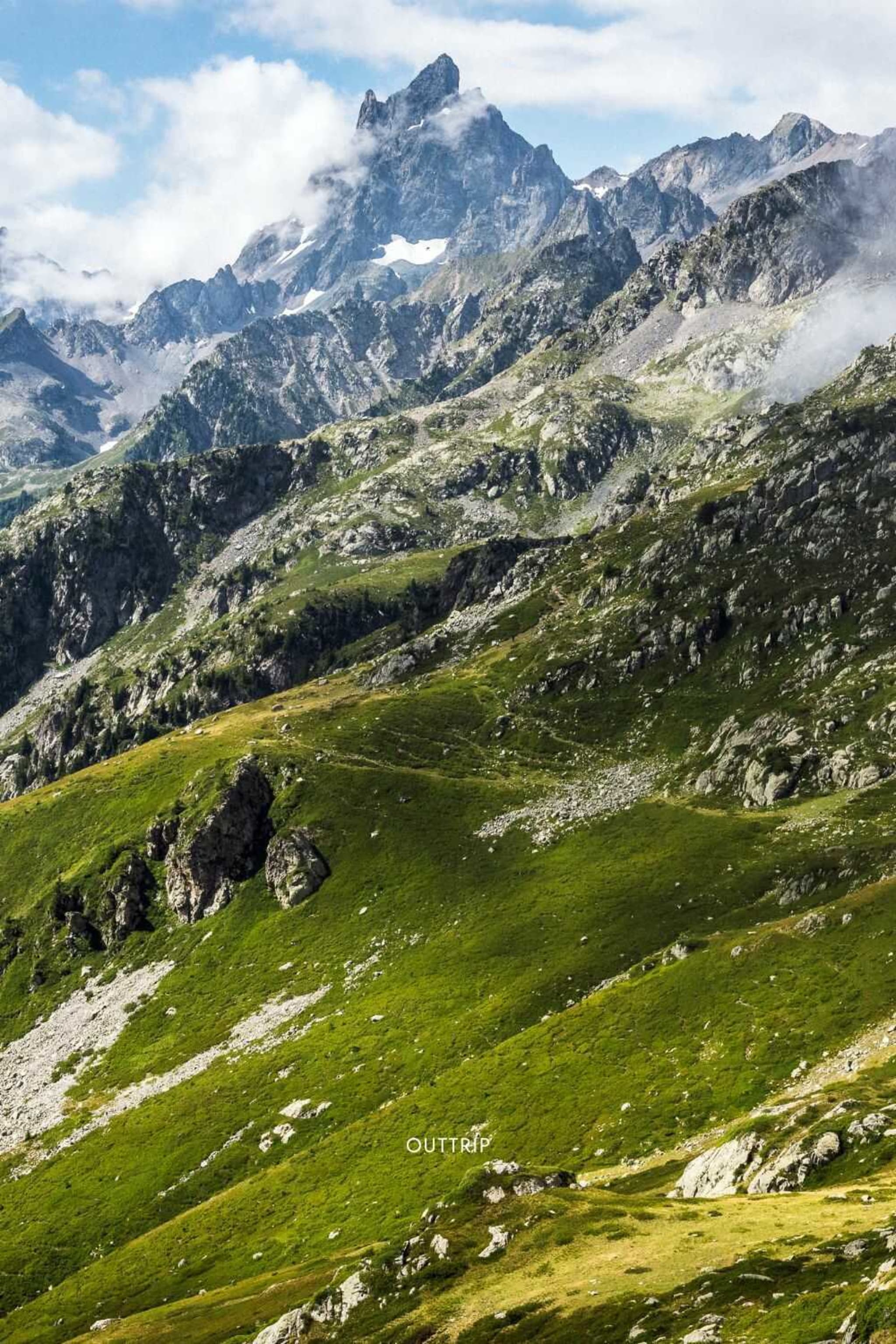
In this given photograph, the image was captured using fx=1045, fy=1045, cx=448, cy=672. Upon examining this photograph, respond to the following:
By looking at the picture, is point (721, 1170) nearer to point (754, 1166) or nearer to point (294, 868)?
point (754, 1166)

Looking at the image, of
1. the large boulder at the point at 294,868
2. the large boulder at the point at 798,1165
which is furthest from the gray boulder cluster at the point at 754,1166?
the large boulder at the point at 294,868

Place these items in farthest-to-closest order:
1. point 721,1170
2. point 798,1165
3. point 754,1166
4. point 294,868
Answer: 1. point 294,868
2. point 721,1170
3. point 754,1166
4. point 798,1165

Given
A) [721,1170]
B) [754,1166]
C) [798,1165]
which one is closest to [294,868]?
[721,1170]

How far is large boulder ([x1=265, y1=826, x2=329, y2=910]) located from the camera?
188 m

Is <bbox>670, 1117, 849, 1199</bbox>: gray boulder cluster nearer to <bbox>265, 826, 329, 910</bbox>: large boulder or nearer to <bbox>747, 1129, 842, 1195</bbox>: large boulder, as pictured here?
<bbox>747, 1129, 842, 1195</bbox>: large boulder

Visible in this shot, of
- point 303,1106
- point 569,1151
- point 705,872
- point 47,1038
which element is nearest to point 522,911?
point 705,872

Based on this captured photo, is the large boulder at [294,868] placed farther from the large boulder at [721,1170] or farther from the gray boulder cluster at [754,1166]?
the large boulder at [721,1170]

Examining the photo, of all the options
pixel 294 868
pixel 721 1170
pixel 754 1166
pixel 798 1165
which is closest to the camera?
A: pixel 798 1165

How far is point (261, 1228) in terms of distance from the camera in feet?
320

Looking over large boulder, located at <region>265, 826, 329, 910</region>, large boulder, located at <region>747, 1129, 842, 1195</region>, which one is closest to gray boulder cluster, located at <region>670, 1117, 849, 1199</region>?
large boulder, located at <region>747, 1129, 842, 1195</region>

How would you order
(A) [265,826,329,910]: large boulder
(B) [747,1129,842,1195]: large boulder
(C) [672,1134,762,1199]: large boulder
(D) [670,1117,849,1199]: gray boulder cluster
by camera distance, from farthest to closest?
1. (A) [265,826,329,910]: large boulder
2. (C) [672,1134,762,1199]: large boulder
3. (D) [670,1117,849,1199]: gray boulder cluster
4. (B) [747,1129,842,1195]: large boulder

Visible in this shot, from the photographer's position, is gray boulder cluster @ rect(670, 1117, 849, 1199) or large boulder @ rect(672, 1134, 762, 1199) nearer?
gray boulder cluster @ rect(670, 1117, 849, 1199)

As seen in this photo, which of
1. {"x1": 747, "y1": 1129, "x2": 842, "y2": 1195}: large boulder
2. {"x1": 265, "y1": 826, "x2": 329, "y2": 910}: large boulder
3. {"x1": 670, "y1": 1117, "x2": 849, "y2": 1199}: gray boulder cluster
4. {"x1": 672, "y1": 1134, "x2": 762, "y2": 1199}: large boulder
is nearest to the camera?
{"x1": 747, "y1": 1129, "x2": 842, "y2": 1195}: large boulder

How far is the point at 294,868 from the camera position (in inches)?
7564
